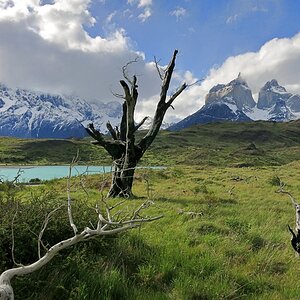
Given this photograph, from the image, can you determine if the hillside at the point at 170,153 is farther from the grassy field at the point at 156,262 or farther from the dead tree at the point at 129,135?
the grassy field at the point at 156,262

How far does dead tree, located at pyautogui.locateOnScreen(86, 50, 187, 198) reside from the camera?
18.0 metres

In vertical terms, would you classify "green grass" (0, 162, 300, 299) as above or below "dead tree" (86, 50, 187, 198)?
below

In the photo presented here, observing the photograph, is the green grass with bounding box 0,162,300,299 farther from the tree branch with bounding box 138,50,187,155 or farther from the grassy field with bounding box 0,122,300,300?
the tree branch with bounding box 138,50,187,155

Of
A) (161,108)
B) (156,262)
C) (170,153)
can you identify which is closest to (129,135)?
(161,108)

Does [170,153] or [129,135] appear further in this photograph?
[170,153]

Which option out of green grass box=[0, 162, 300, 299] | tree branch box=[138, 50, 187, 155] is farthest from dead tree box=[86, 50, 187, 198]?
green grass box=[0, 162, 300, 299]

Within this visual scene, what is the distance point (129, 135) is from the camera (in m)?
18.0

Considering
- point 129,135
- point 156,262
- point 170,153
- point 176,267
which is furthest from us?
point 170,153

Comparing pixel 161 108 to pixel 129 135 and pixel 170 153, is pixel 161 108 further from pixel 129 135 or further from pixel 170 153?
pixel 170 153

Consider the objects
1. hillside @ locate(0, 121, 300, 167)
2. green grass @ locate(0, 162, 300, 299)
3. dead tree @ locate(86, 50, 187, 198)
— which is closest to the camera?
green grass @ locate(0, 162, 300, 299)

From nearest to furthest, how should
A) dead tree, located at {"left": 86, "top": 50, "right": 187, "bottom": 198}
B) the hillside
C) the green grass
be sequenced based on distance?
the green grass < dead tree, located at {"left": 86, "top": 50, "right": 187, "bottom": 198} < the hillside

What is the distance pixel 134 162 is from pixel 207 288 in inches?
479

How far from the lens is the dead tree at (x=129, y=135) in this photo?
17969 mm

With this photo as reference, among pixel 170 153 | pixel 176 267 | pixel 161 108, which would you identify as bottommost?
pixel 176 267
